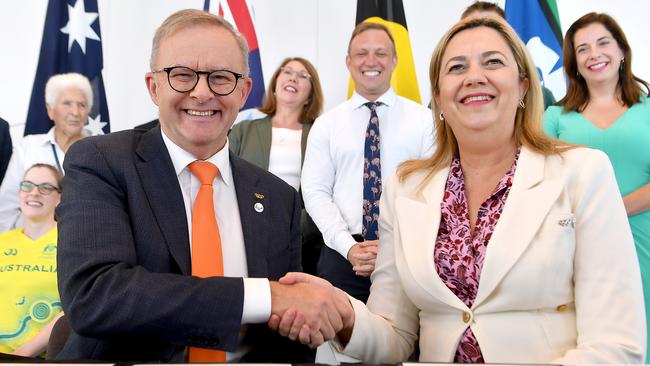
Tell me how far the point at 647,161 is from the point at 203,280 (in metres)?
2.27

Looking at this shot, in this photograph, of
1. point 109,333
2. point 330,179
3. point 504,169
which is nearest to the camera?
point 109,333

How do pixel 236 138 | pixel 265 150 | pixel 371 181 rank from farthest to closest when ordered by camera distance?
pixel 236 138 < pixel 265 150 < pixel 371 181

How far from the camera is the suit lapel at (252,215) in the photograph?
1.70 m

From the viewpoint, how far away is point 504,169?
1793 mm

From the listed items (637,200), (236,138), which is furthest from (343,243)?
(637,200)

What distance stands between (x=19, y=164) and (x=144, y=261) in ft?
10.2

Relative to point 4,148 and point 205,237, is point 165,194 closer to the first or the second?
point 205,237

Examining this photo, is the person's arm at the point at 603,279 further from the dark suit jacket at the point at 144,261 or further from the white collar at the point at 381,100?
the white collar at the point at 381,100

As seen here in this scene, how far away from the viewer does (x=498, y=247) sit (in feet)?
5.20

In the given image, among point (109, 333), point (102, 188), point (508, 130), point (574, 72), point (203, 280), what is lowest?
point (109, 333)

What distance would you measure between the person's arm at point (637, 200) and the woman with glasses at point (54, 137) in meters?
3.21

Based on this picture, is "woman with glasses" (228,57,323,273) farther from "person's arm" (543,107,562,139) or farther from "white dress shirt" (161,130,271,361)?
"white dress shirt" (161,130,271,361)

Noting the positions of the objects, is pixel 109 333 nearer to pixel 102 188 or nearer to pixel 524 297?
pixel 102 188

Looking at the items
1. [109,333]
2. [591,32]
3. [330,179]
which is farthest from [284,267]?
[591,32]
